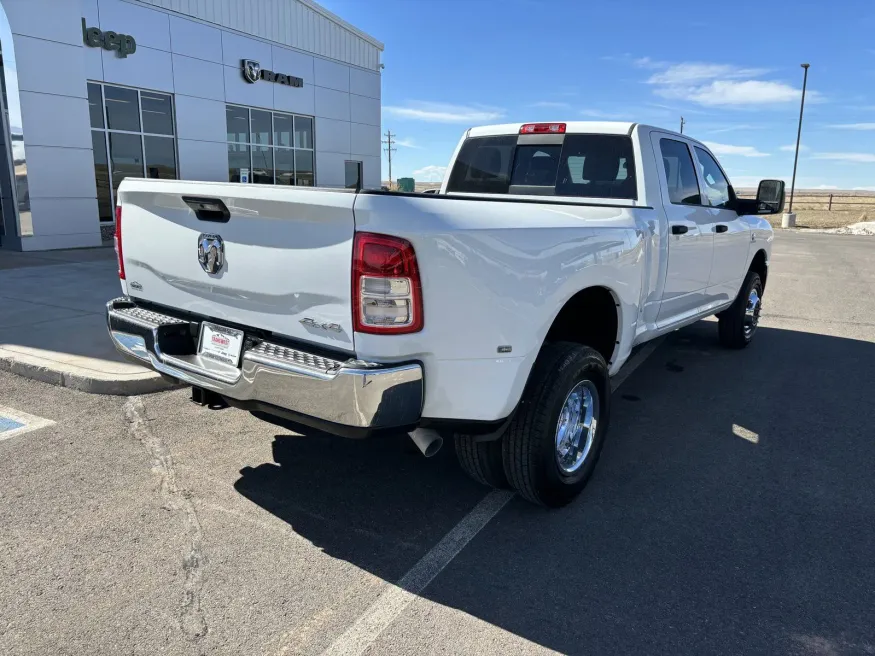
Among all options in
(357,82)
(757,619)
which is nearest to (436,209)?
(757,619)

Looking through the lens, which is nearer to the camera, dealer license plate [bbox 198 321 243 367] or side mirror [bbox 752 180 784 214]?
dealer license plate [bbox 198 321 243 367]

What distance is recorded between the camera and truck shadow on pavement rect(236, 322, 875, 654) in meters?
2.57

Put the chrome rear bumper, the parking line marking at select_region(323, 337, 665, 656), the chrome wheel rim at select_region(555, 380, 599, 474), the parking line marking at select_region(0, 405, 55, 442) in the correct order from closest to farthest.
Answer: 1. the parking line marking at select_region(323, 337, 665, 656)
2. the chrome rear bumper
3. the chrome wheel rim at select_region(555, 380, 599, 474)
4. the parking line marking at select_region(0, 405, 55, 442)

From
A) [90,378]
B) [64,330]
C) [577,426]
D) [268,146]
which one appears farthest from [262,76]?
[577,426]

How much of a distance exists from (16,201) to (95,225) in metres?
1.68

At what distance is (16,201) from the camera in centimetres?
1330

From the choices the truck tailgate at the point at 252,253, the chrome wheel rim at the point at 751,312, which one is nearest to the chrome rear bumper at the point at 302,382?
the truck tailgate at the point at 252,253

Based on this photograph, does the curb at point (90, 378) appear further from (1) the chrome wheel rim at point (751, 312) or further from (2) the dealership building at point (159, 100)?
(2) the dealership building at point (159, 100)

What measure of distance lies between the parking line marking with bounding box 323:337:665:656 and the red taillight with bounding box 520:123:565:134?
2.78m

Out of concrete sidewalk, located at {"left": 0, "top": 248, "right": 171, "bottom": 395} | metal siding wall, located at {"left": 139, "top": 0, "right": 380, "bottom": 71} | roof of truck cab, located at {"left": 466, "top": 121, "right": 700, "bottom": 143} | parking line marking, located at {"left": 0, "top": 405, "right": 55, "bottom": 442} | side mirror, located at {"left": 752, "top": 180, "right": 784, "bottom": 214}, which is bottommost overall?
parking line marking, located at {"left": 0, "top": 405, "right": 55, "bottom": 442}

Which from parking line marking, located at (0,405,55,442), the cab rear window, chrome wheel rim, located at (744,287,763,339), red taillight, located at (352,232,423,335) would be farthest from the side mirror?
parking line marking, located at (0,405,55,442)

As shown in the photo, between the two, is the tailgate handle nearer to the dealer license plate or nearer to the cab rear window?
the dealer license plate

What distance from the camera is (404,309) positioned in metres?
2.56

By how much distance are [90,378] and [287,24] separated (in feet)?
55.3
